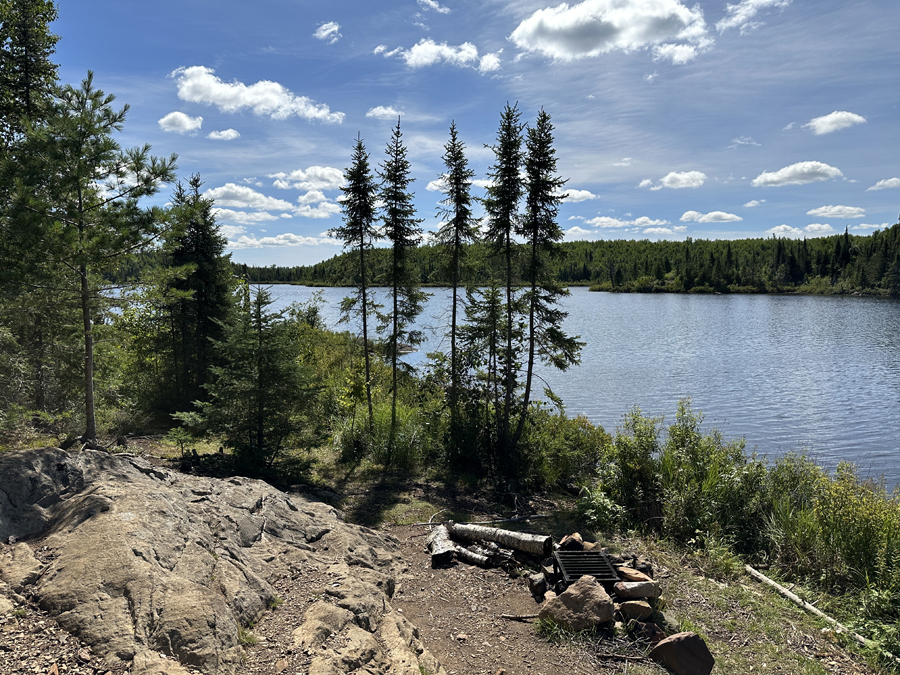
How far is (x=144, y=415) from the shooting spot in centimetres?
1769

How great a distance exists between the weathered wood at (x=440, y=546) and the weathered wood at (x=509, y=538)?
28 cm

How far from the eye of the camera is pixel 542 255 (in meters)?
14.1

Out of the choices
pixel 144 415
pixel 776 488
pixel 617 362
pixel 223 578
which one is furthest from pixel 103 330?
pixel 617 362

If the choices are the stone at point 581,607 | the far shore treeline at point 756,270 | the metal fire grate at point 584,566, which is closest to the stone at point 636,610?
the stone at point 581,607

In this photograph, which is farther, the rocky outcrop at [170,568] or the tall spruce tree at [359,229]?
the tall spruce tree at [359,229]

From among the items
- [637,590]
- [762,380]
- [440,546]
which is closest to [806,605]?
[637,590]

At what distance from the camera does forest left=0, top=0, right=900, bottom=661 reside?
805cm

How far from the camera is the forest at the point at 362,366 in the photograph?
805cm

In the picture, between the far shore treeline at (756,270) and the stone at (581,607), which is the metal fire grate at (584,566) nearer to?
the stone at (581,607)

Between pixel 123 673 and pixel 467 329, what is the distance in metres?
11.5

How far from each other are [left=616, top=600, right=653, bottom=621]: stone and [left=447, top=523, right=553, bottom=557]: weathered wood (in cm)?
183

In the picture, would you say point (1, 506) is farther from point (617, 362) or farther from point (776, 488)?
point (617, 362)

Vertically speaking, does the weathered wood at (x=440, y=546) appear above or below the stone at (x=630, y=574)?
below

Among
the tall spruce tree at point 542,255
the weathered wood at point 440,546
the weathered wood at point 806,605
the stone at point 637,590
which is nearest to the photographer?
the weathered wood at point 806,605
